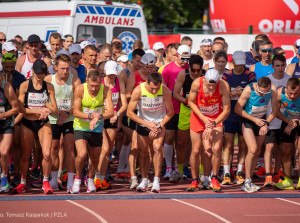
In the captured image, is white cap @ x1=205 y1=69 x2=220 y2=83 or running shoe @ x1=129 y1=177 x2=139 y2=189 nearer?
white cap @ x1=205 y1=69 x2=220 y2=83

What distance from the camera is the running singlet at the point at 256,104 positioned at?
1227 cm

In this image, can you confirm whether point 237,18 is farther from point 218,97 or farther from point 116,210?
point 116,210

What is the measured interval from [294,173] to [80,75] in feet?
15.6

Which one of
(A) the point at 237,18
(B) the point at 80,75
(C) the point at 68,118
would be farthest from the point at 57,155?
(A) the point at 237,18

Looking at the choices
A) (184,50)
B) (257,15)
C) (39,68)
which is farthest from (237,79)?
(257,15)

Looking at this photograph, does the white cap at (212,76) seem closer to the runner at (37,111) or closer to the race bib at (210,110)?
the race bib at (210,110)

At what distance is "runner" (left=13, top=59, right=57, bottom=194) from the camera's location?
1138cm

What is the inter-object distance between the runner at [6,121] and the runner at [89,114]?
97cm

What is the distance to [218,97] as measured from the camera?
12.0 m

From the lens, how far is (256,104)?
1228 cm

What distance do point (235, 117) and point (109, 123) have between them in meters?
2.33

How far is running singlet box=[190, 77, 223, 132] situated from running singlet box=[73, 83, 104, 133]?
5.27 feet

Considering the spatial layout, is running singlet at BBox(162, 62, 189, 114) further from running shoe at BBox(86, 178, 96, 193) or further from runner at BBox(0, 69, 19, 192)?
runner at BBox(0, 69, 19, 192)

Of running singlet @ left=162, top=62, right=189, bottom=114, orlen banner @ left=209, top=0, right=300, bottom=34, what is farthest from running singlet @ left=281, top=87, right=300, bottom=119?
orlen banner @ left=209, top=0, right=300, bottom=34
